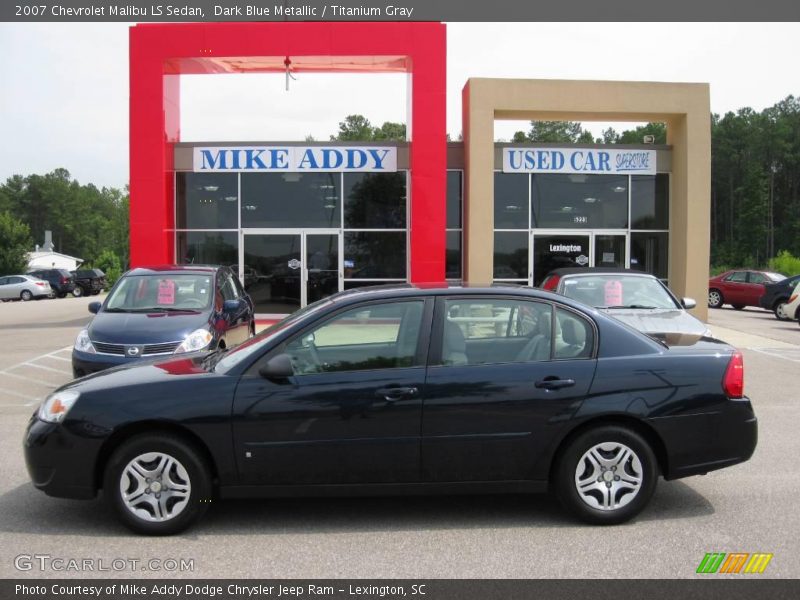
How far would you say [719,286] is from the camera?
27.8 m

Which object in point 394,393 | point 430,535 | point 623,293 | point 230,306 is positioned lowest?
point 430,535

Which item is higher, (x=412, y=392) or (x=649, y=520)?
(x=412, y=392)

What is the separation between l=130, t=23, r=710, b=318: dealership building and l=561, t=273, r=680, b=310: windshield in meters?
8.36

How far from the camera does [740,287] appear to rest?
88.5 feet

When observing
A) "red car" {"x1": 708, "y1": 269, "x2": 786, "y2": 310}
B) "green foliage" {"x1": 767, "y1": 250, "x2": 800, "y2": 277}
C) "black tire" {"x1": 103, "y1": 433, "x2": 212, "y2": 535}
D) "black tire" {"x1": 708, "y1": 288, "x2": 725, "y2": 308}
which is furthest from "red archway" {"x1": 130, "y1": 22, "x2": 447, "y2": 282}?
"green foliage" {"x1": 767, "y1": 250, "x2": 800, "y2": 277}

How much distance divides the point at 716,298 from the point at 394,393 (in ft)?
84.9

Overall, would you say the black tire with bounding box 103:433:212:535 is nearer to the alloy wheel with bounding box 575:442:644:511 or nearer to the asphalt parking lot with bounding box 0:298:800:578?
the asphalt parking lot with bounding box 0:298:800:578

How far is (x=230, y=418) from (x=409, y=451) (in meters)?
1.13

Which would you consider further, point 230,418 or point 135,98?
point 135,98

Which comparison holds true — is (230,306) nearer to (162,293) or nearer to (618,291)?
(162,293)

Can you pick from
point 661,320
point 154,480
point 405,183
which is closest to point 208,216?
point 405,183

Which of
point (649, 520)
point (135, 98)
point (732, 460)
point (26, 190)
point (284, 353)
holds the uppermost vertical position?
point (26, 190)
